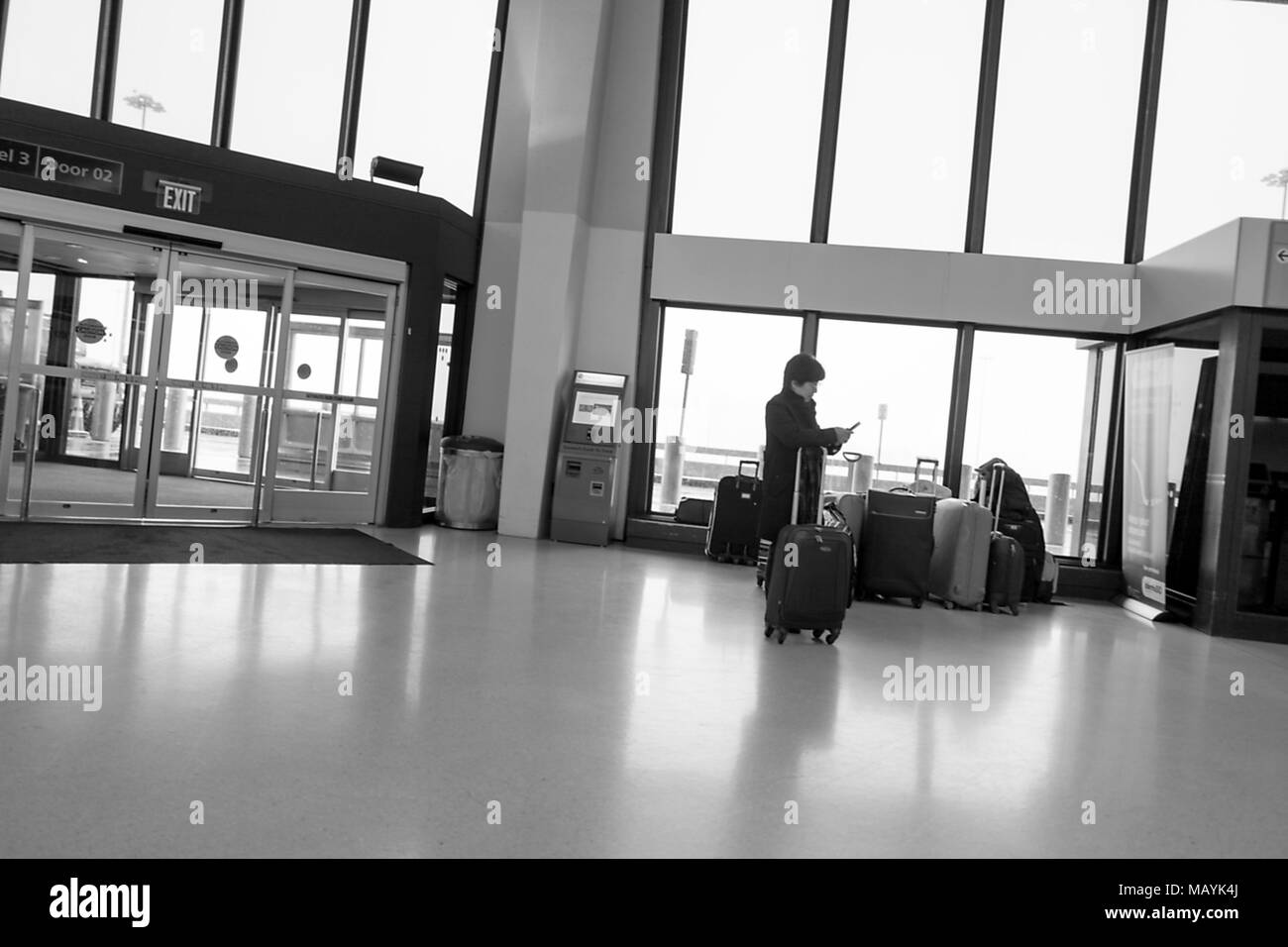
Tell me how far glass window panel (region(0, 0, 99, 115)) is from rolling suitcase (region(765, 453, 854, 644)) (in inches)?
286

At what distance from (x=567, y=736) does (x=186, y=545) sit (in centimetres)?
445

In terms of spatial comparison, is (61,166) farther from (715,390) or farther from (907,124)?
(907,124)

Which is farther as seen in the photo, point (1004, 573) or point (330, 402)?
point (330, 402)

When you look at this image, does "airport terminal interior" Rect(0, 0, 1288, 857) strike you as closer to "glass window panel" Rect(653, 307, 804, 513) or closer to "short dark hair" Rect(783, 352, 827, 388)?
"glass window panel" Rect(653, 307, 804, 513)

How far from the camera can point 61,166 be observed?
22.2 feet

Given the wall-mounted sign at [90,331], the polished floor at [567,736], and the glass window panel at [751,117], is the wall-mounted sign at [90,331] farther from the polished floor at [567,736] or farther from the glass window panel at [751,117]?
the glass window panel at [751,117]

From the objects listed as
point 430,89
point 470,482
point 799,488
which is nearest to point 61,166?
point 430,89

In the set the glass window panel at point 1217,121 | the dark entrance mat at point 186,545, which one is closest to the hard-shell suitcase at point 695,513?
the dark entrance mat at point 186,545

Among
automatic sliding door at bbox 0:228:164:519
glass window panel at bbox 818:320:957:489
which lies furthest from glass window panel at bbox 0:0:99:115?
glass window panel at bbox 818:320:957:489

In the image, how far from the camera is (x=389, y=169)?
8383 mm

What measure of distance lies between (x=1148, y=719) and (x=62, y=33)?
31.1 feet

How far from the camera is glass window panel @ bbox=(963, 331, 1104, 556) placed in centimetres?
873

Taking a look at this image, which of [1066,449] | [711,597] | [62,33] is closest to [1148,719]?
[711,597]
